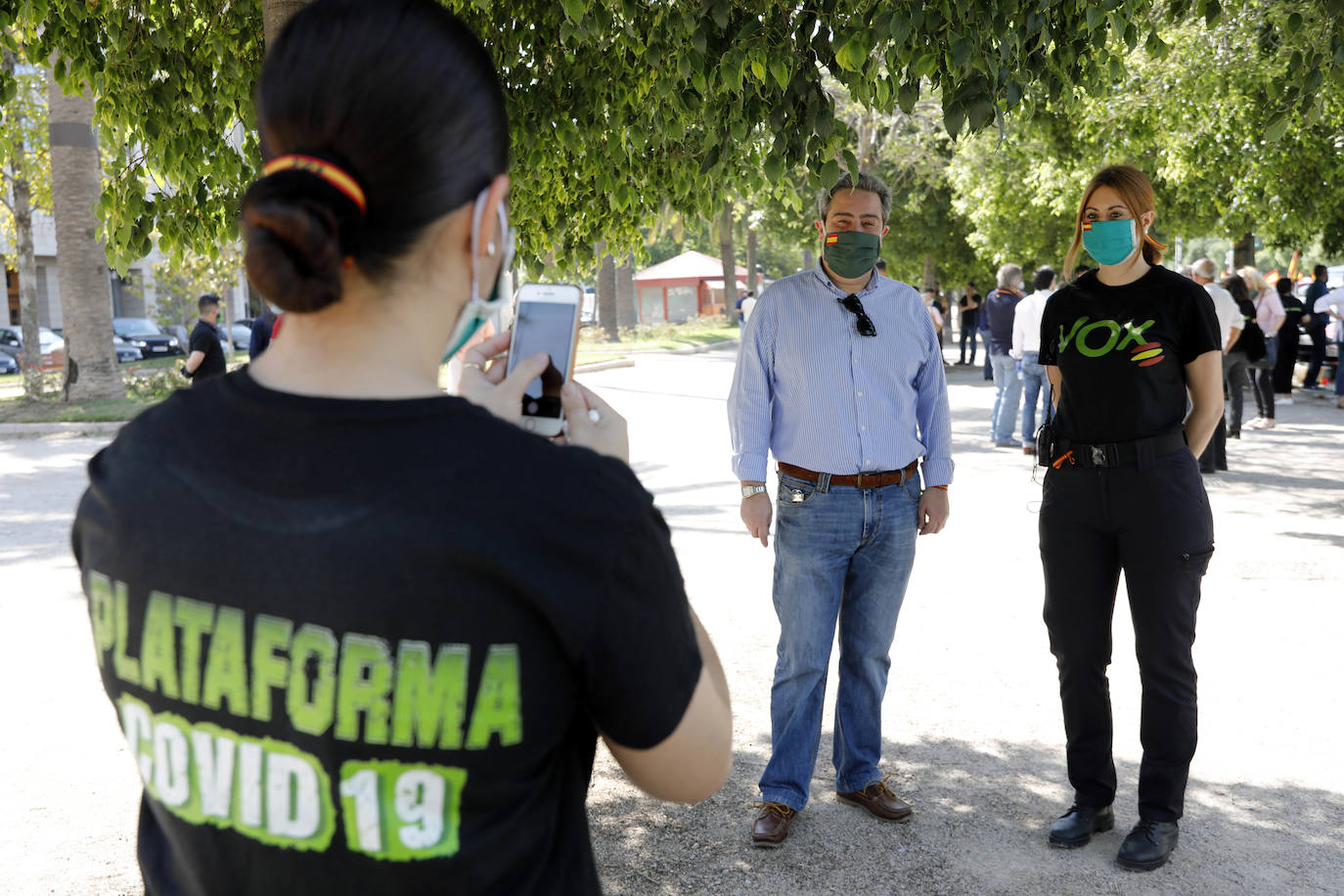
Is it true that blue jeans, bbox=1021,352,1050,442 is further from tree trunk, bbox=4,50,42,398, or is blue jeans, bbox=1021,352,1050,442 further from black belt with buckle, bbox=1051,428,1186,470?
tree trunk, bbox=4,50,42,398

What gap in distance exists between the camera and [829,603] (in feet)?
13.3

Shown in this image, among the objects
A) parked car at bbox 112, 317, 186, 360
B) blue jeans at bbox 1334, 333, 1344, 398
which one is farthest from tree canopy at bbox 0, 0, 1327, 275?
parked car at bbox 112, 317, 186, 360

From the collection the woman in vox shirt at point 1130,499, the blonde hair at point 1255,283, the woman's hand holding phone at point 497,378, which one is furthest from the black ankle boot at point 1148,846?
the blonde hair at point 1255,283

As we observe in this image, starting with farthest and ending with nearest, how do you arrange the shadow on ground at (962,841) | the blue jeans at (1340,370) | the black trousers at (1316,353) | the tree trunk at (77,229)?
the black trousers at (1316,353) → the tree trunk at (77,229) → the blue jeans at (1340,370) → the shadow on ground at (962,841)

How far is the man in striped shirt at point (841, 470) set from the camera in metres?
4.00

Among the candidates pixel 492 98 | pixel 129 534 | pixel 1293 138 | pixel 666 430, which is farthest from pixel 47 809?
pixel 1293 138

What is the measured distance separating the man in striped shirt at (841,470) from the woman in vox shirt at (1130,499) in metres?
0.48

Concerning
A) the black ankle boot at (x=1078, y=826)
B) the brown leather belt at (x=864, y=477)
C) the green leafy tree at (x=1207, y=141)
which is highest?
the green leafy tree at (x=1207, y=141)

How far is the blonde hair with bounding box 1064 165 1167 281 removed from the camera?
13.0 ft

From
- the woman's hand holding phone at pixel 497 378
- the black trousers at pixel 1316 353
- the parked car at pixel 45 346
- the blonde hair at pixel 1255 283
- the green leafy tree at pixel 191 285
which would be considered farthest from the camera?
the parked car at pixel 45 346

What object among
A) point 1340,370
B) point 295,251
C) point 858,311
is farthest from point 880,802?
point 1340,370

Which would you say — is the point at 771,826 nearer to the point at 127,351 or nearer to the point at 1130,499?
the point at 1130,499

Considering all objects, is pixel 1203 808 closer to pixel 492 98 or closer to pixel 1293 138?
pixel 492 98

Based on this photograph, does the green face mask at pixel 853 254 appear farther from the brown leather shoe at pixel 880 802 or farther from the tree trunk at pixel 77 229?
the tree trunk at pixel 77 229
